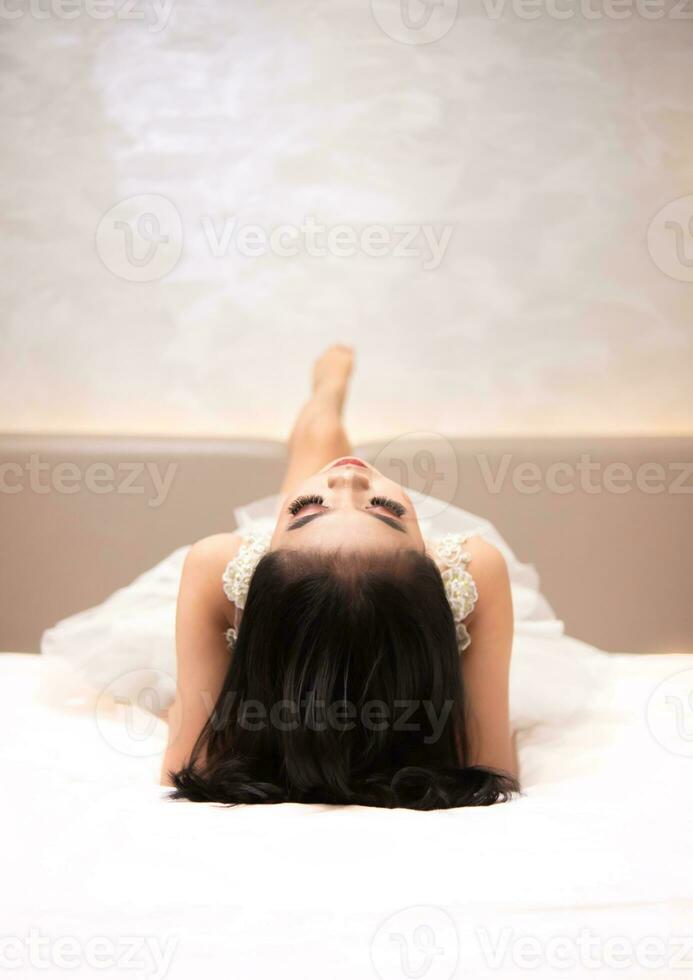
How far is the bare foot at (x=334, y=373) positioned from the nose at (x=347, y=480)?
76 cm

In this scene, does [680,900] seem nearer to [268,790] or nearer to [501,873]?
[501,873]

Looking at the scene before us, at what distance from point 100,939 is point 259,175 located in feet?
6.72

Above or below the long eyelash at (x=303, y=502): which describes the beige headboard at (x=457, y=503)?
above

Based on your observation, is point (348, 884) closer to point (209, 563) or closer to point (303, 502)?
point (303, 502)

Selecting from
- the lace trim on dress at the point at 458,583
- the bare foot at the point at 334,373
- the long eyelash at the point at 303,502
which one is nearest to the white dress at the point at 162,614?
the lace trim on dress at the point at 458,583

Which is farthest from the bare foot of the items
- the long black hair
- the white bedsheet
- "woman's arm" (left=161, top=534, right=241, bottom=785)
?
the white bedsheet

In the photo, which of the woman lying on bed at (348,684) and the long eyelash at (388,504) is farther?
the long eyelash at (388,504)

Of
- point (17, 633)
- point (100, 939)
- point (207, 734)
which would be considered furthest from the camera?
point (17, 633)

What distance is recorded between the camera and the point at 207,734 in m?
1.14

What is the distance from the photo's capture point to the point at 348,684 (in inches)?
41.2

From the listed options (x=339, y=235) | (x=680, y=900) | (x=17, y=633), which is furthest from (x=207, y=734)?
(x=339, y=235)

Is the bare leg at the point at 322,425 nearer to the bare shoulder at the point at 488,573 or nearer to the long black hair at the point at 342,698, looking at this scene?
the bare shoulder at the point at 488,573

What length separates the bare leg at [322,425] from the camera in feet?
6.06

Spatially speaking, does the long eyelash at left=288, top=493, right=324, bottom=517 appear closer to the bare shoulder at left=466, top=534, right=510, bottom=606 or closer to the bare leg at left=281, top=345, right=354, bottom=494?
the bare shoulder at left=466, top=534, right=510, bottom=606
